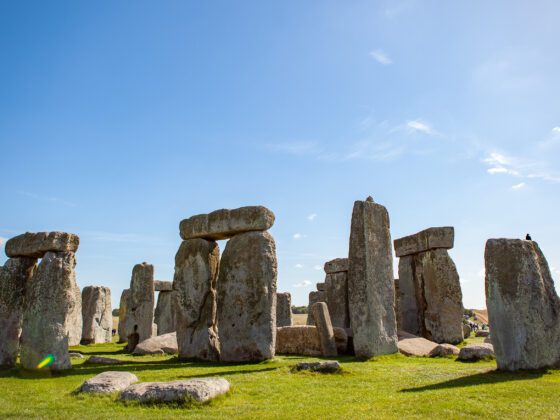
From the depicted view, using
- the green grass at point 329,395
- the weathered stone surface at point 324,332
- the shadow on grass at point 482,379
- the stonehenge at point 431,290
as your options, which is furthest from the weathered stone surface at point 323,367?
the stonehenge at point 431,290

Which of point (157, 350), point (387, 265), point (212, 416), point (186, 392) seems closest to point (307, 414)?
point (212, 416)

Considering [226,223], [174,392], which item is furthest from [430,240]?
[174,392]

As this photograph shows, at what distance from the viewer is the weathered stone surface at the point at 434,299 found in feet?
58.4

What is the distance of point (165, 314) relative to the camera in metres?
25.7

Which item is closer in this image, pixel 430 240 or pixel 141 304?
pixel 430 240

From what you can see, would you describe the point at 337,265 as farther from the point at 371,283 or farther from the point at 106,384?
the point at 106,384

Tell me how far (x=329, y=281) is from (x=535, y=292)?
1213 centimetres

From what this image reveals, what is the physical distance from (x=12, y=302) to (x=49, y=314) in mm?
1784

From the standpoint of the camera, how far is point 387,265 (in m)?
13.2

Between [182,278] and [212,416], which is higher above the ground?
[182,278]

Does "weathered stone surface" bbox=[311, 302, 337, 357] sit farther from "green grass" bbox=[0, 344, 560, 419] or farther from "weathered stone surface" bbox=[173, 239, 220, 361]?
"green grass" bbox=[0, 344, 560, 419]

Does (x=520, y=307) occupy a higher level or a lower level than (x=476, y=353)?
higher

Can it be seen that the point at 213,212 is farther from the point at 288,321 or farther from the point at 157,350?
the point at 288,321

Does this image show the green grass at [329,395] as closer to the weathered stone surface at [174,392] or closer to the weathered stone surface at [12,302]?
the weathered stone surface at [174,392]
